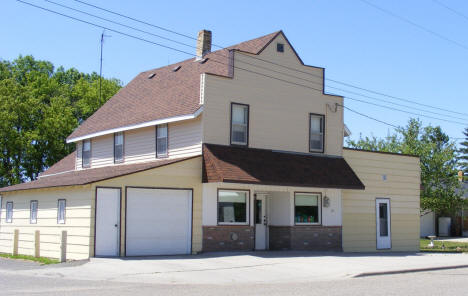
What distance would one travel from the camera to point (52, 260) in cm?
2206

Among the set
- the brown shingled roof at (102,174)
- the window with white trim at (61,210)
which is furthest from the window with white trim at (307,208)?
the window with white trim at (61,210)

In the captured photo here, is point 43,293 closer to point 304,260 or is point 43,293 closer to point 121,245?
point 121,245

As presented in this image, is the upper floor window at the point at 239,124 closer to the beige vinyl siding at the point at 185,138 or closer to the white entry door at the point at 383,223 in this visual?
the beige vinyl siding at the point at 185,138

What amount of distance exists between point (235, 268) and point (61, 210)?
27.0 feet

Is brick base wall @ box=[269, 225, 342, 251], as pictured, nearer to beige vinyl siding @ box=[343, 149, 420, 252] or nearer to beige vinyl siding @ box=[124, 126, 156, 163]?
beige vinyl siding @ box=[343, 149, 420, 252]

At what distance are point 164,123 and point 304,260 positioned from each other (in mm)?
8285

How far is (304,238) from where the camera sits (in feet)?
80.7

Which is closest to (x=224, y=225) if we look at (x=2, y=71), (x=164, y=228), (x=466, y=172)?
(x=164, y=228)

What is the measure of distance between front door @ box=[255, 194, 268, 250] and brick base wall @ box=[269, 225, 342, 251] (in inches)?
12.4

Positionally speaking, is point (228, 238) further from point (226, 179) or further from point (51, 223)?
point (51, 223)

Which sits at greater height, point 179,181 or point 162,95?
point 162,95

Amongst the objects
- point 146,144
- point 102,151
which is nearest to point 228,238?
point 146,144

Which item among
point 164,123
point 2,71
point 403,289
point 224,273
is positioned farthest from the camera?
point 2,71

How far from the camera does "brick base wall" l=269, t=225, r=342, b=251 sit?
79.8 ft
